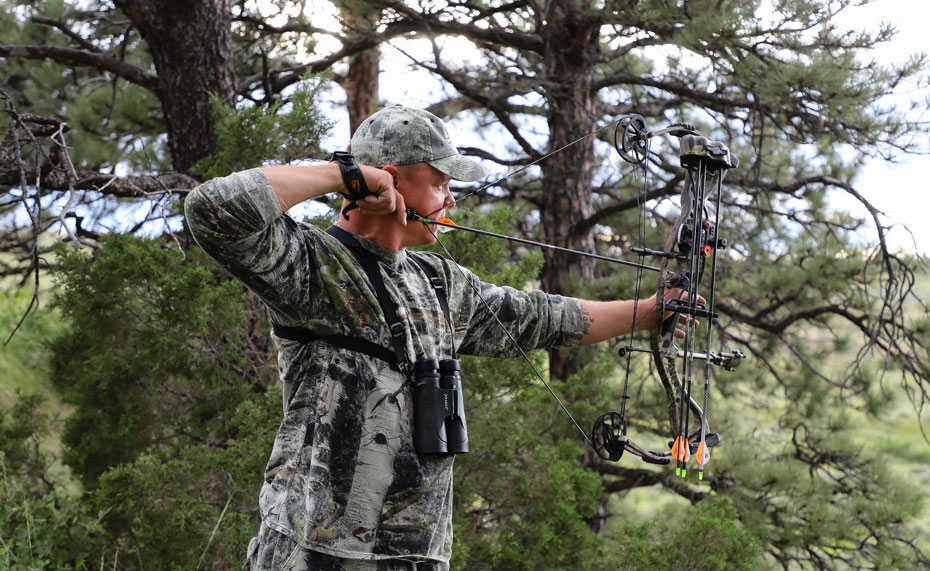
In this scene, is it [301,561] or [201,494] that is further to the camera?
[201,494]

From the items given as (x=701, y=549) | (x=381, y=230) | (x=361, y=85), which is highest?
(x=361, y=85)

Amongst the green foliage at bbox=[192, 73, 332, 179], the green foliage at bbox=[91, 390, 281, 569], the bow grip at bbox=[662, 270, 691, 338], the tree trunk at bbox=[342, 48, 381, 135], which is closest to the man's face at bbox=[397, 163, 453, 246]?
the bow grip at bbox=[662, 270, 691, 338]

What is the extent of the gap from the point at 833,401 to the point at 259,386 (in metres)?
5.26

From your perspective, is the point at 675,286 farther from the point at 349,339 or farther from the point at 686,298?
the point at 349,339

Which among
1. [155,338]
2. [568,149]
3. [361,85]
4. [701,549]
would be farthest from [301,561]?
[361,85]

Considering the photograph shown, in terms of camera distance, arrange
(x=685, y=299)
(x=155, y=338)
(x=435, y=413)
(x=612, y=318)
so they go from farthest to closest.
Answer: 1. (x=155, y=338)
2. (x=612, y=318)
3. (x=685, y=299)
4. (x=435, y=413)

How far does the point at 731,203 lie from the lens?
704cm

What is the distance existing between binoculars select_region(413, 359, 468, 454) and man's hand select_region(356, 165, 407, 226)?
376mm

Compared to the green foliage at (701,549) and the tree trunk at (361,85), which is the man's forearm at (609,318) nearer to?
the green foliage at (701,549)

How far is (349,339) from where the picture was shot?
221 cm

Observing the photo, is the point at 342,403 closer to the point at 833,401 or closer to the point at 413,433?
the point at 413,433

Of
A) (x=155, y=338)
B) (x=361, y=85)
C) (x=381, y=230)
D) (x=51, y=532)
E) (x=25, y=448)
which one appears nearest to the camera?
(x=381, y=230)

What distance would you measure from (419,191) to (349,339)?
44 cm

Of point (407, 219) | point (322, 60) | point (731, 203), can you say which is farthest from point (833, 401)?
point (407, 219)
